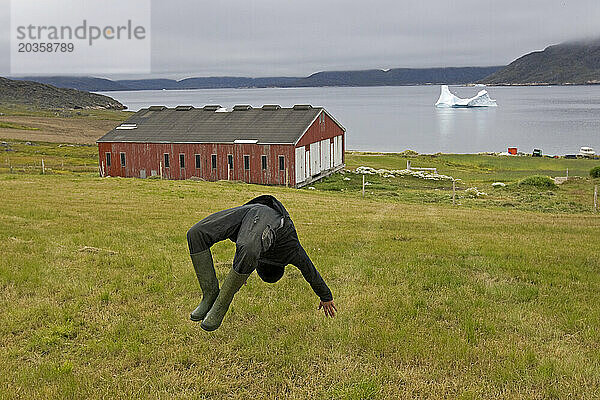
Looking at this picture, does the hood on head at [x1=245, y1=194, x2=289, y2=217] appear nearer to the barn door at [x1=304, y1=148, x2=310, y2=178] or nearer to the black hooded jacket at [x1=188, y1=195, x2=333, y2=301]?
the black hooded jacket at [x1=188, y1=195, x2=333, y2=301]

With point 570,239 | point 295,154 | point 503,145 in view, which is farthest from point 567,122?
point 570,239

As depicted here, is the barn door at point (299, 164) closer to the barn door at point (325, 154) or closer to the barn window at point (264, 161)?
the barn window at point (264, 161)

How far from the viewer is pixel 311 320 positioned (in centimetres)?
743

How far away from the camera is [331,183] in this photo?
44.2m

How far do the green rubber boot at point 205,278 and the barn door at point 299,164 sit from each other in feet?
116

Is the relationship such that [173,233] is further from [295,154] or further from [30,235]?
[295,154]

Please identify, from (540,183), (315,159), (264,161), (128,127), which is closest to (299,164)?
(264,161)

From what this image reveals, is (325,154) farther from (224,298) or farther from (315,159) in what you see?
(224,298)

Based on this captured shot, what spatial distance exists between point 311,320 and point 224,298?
2.00 m

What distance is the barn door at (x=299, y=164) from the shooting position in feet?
137

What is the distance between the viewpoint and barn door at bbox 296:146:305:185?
137ft

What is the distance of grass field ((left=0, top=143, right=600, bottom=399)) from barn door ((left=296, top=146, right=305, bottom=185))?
27.1m

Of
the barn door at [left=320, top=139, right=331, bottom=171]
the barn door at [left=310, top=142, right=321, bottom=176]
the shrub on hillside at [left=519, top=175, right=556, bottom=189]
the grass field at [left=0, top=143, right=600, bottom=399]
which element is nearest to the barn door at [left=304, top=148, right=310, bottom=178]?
the barn door at [left=310, top=142, right=321, bottom=176]

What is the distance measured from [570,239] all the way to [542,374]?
1036 cm
